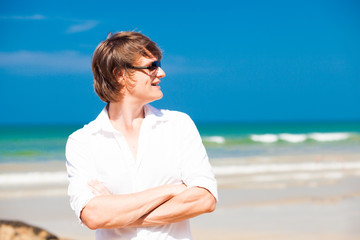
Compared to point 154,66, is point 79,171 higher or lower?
lower

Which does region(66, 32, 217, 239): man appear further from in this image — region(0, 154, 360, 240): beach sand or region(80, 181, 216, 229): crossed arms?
region(0, 154, 360, 240): beach sand

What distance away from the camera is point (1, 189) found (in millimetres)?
11250

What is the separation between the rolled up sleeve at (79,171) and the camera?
2.43 meters

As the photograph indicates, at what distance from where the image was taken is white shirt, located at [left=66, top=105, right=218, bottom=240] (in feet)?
7.99

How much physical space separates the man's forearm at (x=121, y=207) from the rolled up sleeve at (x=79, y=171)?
6 centimetres

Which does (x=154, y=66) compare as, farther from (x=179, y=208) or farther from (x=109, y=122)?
(x=179, y=208)

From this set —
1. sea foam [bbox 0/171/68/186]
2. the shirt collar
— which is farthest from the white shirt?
sea foam [bbox 0/171/68/186]

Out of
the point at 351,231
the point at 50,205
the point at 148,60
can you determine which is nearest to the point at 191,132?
the point at 148,60

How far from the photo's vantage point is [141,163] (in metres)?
2.43

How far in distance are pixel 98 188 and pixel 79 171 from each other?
5.6 inches

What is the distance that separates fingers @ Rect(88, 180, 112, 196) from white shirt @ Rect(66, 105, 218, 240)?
0.02 m

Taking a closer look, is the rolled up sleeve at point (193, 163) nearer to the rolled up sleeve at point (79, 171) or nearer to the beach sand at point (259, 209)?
the rolled up sleeve at point (79, 171)

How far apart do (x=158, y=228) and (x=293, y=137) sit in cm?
2945

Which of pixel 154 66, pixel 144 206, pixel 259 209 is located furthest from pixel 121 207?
pixel 259 209
